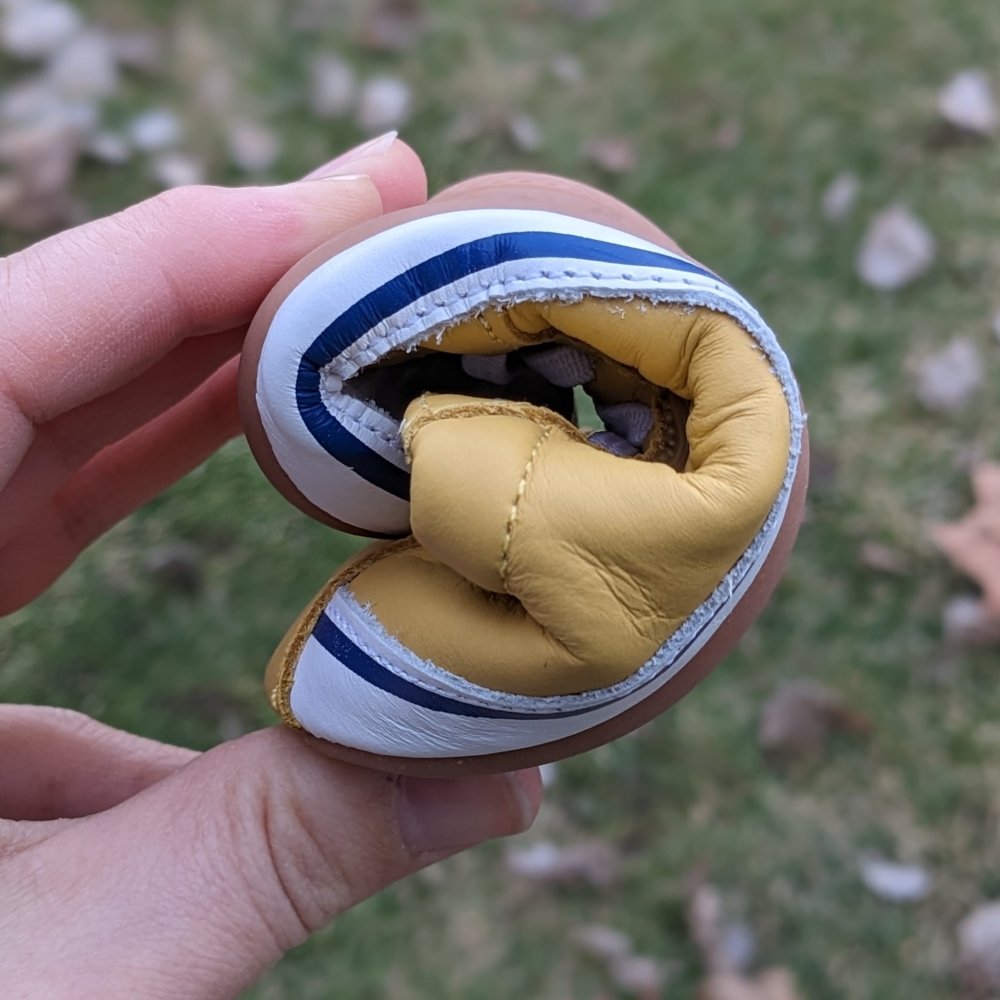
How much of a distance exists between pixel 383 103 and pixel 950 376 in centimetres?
108

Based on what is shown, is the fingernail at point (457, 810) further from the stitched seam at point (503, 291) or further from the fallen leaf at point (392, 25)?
the fallen leaf at point (392, 25)

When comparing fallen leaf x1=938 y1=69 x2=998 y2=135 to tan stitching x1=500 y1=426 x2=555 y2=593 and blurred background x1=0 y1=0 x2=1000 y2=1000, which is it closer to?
blurred background x1=0 y1=0 x2=1000 y2=1000

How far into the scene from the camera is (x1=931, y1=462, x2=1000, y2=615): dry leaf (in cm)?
153

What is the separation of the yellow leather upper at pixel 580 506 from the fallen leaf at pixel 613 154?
1210 millimetres

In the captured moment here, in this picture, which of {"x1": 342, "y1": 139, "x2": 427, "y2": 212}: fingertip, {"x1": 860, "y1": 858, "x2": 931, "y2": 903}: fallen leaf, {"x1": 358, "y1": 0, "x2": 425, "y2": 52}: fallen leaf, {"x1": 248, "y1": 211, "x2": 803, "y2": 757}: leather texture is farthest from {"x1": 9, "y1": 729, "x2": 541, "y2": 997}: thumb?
{"x1": 358, "y1": 0, "x2": 425, "y2": 52}: fallen leaf

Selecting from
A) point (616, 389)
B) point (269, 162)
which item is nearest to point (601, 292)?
point (616, 389)

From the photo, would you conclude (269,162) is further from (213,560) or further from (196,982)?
(196,982)

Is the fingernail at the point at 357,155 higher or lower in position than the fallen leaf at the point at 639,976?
higher

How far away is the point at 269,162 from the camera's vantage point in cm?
182

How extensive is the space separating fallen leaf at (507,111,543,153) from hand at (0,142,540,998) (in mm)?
876

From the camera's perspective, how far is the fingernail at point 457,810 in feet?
2.88

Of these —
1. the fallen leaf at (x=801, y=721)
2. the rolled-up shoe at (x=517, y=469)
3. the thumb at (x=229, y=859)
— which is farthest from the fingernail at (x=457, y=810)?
the fallen leaf at (x=801, y=721)

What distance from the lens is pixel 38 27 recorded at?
1936 mm

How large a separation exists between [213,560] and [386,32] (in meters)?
1.08
